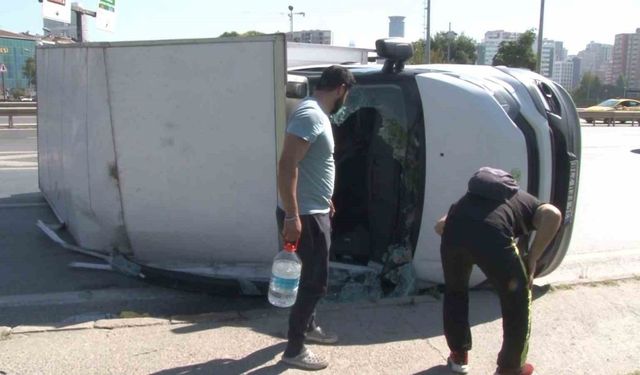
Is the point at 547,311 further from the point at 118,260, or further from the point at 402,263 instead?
the point at 118,260

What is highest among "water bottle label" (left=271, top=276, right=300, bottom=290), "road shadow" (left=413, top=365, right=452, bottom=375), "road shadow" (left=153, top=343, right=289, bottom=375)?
"water bottle label" (left=271, top=276, right=300, bottom=290)

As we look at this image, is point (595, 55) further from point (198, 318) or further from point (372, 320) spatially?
point (198, 318)

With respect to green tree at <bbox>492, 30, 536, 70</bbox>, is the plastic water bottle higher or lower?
lower

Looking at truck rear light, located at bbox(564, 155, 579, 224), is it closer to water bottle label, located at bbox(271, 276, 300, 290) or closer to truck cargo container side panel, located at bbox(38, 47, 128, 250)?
water bottle label, located at bbox(271, 276, 300, 290)

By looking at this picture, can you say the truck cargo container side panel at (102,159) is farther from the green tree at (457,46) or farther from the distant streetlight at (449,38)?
the green tree at (457,46)

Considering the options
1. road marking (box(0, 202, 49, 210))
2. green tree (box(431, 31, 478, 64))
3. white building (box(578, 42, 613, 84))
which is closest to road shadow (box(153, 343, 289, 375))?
road marking (box(0, 202, 49, 210))

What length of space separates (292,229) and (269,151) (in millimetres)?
1384

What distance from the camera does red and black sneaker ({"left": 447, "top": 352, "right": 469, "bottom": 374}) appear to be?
3.46m

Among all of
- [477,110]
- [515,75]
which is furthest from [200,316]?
[515,75]

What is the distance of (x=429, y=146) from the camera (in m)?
4.30

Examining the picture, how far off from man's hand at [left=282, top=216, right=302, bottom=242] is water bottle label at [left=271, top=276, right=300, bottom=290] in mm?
296

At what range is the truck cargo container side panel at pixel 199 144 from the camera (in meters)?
4.46

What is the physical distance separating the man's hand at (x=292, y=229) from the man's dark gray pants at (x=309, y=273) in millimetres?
A: 126

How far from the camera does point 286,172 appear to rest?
3.16 m
